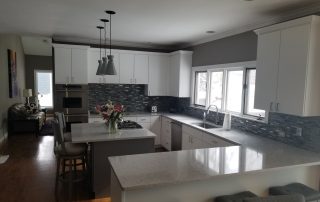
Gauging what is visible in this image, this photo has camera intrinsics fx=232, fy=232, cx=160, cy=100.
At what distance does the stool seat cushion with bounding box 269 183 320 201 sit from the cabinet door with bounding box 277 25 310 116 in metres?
0.77

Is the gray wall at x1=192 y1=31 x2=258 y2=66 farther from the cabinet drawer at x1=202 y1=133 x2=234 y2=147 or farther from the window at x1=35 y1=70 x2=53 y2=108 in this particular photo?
the window at x1=35 y1=70 x2=53 y2=108

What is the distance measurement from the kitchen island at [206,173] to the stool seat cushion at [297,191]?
8 cm

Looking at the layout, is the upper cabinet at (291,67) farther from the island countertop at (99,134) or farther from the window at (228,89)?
the island countertop at (99,134)

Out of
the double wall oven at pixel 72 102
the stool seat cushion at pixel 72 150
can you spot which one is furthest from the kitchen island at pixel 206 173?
the double wall oven at pixel 72 102

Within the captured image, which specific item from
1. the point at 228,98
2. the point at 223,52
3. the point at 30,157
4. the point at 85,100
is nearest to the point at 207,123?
the point at 228,98

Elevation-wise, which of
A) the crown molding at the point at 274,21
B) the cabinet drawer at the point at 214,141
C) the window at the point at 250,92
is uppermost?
the crown molding at the point at 274,21

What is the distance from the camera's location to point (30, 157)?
4840mm

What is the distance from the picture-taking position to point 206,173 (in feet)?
6.19

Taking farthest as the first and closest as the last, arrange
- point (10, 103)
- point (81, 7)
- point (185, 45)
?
point (10, 103) < point (185, 45) < point (81, 7)

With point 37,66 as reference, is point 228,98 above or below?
below

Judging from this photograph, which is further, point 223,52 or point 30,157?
point 30,157

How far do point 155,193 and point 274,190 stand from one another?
1.17 m

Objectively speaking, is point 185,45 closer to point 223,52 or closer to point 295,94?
point 223,52

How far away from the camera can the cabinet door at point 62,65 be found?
16.0 ft
